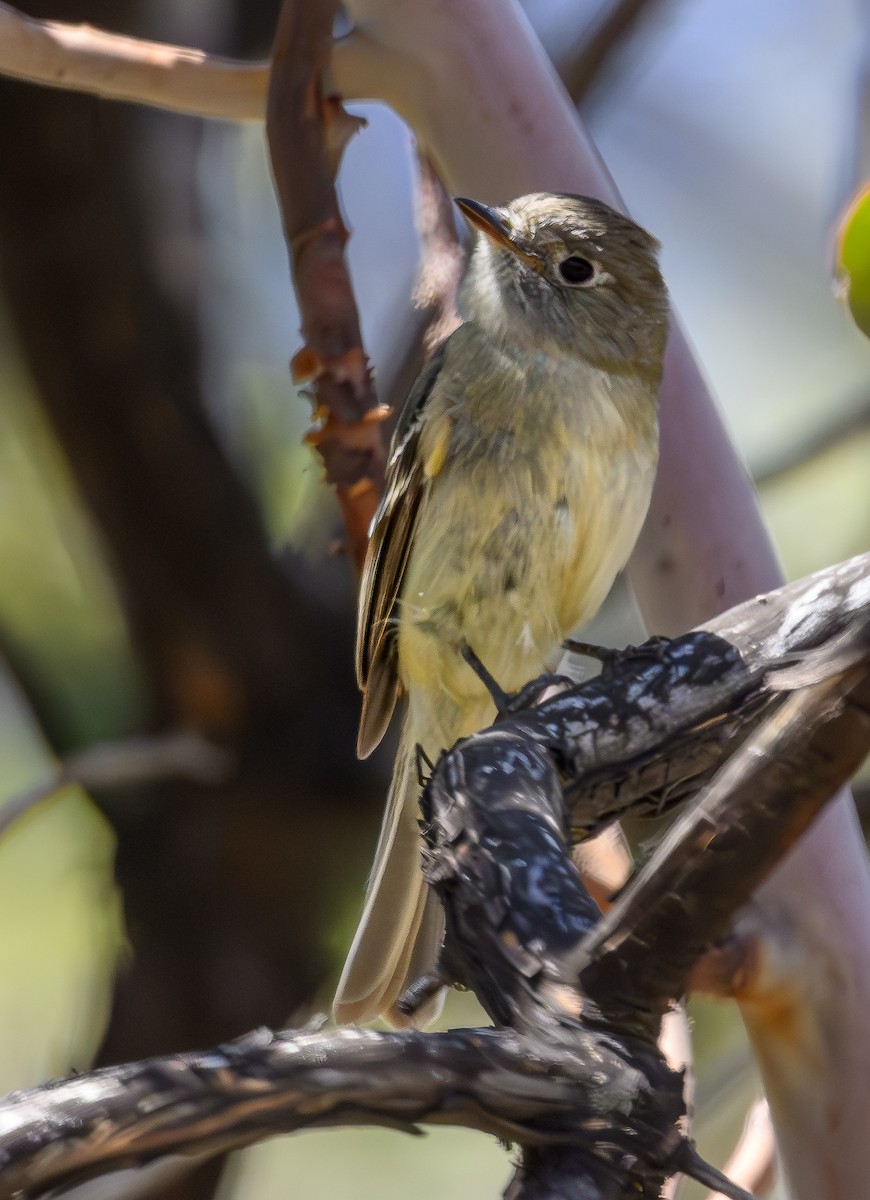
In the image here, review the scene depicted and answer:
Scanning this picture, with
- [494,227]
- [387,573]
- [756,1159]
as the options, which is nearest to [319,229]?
[494,227]

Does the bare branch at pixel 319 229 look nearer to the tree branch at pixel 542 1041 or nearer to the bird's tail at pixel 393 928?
the bird's tail at pixel 393 928

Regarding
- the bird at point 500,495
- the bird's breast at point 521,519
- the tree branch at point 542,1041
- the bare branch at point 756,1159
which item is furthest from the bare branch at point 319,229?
the tree branch at point 542,1041

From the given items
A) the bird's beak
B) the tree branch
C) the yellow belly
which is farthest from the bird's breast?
the tree branch

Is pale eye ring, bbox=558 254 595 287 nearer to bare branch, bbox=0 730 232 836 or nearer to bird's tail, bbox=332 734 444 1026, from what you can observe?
bird's tail, bbox=332 734 444 1026

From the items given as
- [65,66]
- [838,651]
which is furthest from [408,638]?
[838,651]

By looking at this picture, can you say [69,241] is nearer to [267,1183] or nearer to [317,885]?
[317,885]
